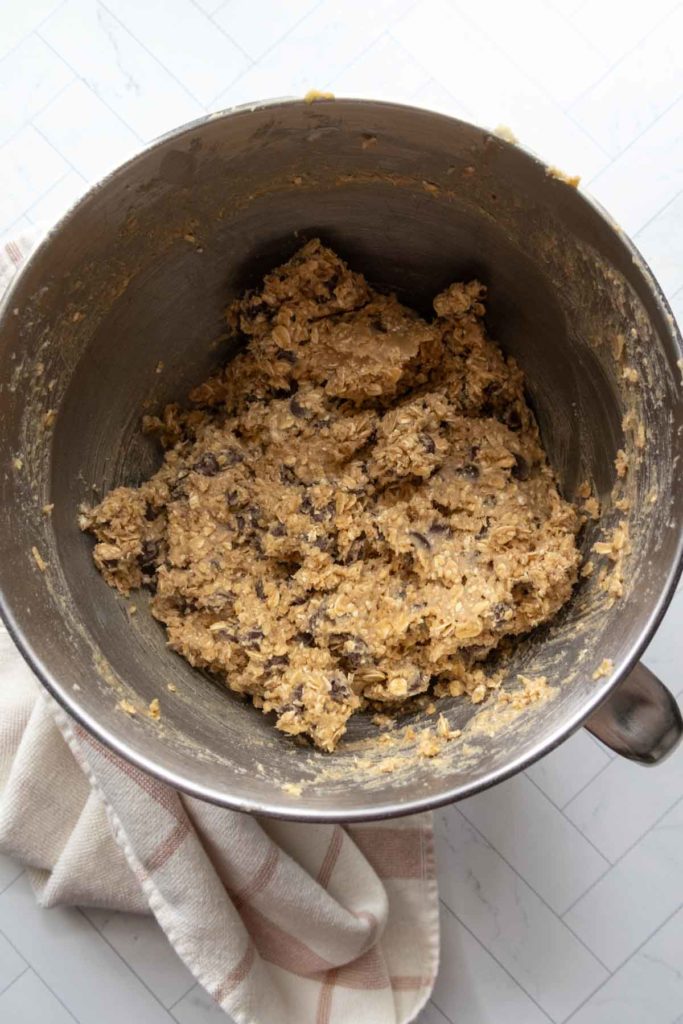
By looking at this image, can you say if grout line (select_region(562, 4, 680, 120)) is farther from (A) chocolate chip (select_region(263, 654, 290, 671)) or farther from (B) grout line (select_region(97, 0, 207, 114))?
(A) chocolate chip (select_region(263, 654, 290, 671))

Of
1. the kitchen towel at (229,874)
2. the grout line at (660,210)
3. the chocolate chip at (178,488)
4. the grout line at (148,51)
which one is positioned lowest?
the kitchen towel at (229,874)

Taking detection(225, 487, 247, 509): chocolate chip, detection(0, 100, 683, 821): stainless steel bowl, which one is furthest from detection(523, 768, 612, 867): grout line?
detection(225, 487, 247, 509): chocolate chip

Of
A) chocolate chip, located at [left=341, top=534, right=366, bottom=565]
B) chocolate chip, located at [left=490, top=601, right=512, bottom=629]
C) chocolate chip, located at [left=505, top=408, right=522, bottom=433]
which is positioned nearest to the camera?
chocolate chip, located at [left=490, top=601, right=512, bottom=629]

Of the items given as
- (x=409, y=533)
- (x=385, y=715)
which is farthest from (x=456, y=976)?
(x=409, y=533)

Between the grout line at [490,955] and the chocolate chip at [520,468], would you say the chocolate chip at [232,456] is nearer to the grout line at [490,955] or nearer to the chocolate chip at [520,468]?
the chocolate chip at [520,468]

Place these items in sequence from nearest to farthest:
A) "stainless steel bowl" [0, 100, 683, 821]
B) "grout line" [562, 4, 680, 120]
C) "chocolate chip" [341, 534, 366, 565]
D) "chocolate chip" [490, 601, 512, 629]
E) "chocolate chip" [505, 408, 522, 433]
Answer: "stainless steel bowl" [0, 100, 683, 821] → "chocolate chip" [490, 601, 512, 629] → "chocolate chip" [341, 534, 366, 565] → "chocolate chip" [505, 408, 522, 433] → "grout line" [562, 4, 680, 120]

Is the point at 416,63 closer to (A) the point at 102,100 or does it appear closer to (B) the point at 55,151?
(A) the point at 102,100

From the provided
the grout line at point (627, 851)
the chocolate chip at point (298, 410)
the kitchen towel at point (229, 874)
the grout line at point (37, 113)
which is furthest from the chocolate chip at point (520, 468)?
the grout line at point (37, 113)
